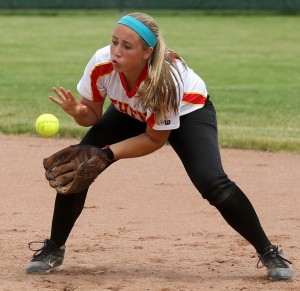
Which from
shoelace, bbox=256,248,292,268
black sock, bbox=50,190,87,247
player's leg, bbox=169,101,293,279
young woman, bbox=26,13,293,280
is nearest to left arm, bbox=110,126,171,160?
young woman, bbox=26,13,293,280

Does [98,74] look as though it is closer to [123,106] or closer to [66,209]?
[123,106]

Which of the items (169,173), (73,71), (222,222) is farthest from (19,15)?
(222,222)

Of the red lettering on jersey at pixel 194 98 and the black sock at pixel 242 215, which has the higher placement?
the red lettering on jersey at pixel 194 98

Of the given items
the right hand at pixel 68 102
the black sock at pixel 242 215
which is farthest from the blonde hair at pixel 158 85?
the black sock at pixel 242 215

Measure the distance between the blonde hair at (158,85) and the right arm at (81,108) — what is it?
1.19 feet

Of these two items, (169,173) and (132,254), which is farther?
(169,173)

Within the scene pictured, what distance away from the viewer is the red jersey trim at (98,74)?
432 cm

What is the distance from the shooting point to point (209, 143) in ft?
14.5

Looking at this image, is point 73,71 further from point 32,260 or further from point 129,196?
point 32,260

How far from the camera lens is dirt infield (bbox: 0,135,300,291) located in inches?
A: 179

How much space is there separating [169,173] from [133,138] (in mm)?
2991

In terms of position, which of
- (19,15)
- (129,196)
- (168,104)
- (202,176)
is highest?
(168,104)

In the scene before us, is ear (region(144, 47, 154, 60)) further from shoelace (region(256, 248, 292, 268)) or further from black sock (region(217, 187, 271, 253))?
shoelace (region(256, 248, 292, 268))

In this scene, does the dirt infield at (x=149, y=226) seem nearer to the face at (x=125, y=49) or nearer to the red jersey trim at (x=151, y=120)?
the red jersey trim at (x=151, y=120)
